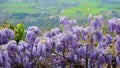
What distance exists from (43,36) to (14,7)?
124033 mm

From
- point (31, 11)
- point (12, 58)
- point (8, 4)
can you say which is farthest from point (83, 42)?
point (8, 4)

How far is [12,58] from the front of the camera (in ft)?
39.9

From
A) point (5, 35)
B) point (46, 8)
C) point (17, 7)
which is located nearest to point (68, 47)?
point (5, 35)

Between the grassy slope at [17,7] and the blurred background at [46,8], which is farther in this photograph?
the grassy slope at [17,7]

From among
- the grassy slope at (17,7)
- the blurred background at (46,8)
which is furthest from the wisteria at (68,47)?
the grassy slope at (17,7)

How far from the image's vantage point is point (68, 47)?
1265cm

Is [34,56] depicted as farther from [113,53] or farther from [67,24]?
[113,53]

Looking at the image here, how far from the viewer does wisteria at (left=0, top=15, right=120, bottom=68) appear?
12250 mm

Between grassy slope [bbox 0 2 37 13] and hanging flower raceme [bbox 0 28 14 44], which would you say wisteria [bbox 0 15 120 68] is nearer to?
hanging flower raceme [bbox 0 28 14 44]

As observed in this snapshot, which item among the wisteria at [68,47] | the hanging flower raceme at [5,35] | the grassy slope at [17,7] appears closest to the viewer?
the wisteria at [68,47]

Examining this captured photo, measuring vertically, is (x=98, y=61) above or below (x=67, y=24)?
below

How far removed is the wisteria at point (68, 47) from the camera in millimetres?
12250

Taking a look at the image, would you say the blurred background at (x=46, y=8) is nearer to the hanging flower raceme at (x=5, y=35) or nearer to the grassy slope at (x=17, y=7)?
the grassy slope at (x=17, y=7)

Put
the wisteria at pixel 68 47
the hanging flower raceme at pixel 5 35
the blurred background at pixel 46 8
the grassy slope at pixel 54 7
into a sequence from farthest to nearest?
the grassy slope at pixel 54 7, the blurred background at pixel 46 8, the hanging flower raceme at pixel 5 35, the wisteria at pixel 68 47
